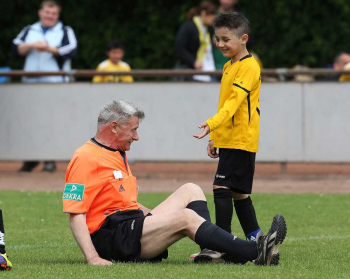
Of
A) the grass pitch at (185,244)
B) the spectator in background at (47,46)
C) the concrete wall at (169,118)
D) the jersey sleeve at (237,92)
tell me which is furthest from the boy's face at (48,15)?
the jersey sleeve at (237,92)

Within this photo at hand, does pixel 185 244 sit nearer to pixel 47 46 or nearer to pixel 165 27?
pixel 47 46

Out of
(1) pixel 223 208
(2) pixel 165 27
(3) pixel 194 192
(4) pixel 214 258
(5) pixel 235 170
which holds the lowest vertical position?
(4) pixel 214 258

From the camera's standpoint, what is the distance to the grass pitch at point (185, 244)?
5.40 meters

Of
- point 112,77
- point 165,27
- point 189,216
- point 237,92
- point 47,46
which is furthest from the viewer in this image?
point 165,27

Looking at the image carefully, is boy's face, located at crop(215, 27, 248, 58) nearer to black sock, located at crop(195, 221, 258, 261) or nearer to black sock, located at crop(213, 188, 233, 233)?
black sock, located at crop(213, 188, 233, 233)

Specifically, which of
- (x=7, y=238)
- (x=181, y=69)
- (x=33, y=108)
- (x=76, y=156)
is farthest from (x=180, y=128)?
(x=76, y=156)

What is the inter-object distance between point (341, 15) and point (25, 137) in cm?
809

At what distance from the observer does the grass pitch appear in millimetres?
5398

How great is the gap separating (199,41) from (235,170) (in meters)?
6.89

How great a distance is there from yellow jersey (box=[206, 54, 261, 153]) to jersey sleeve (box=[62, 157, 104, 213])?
41.9 inches

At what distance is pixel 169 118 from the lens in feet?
43.0

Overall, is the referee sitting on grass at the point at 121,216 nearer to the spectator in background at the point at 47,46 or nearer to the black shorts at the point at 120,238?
the black shorts at the point at 120,238

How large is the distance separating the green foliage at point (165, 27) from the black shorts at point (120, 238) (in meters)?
12.8

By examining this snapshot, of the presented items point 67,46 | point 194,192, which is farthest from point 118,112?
point 67,46
